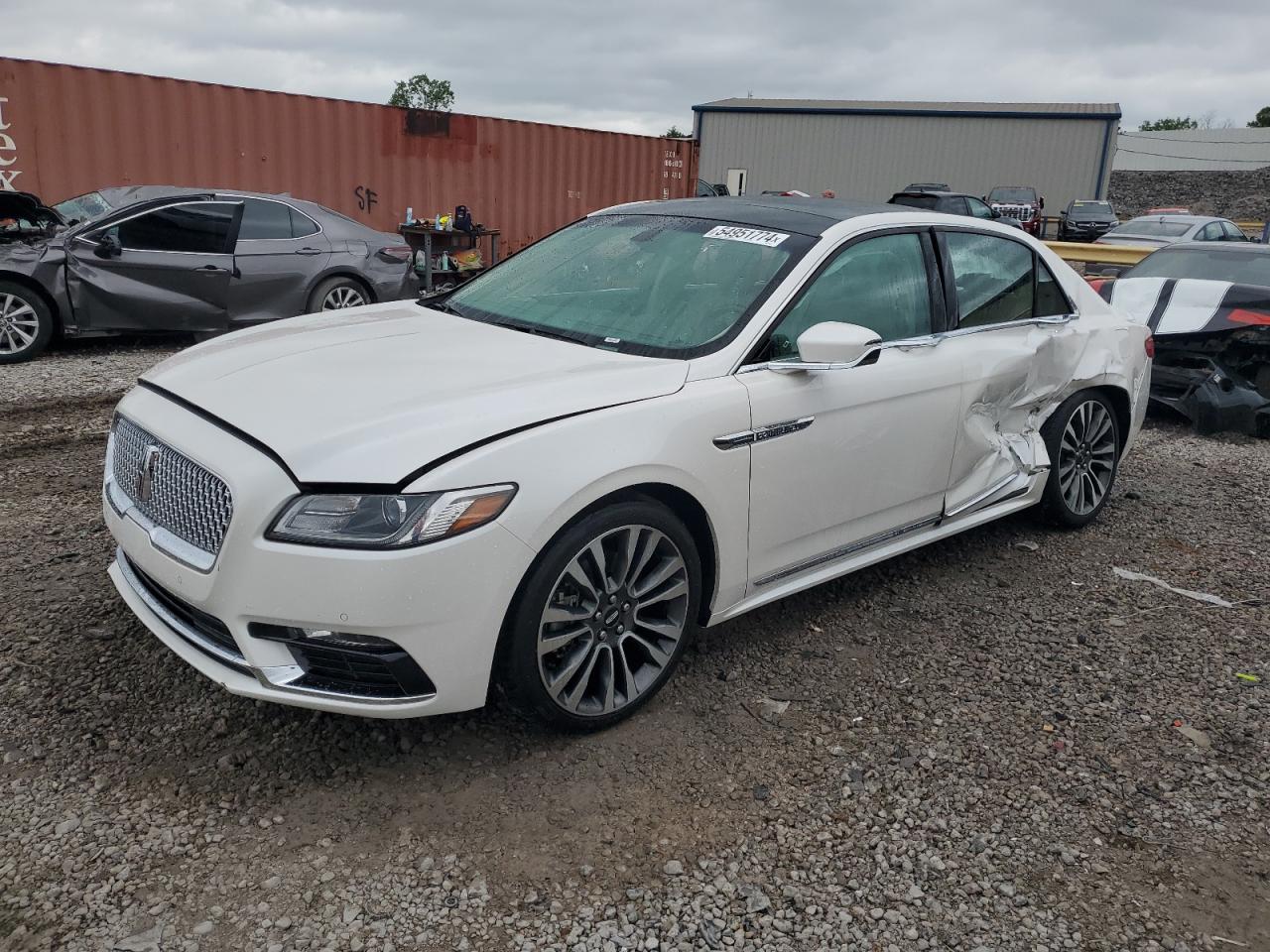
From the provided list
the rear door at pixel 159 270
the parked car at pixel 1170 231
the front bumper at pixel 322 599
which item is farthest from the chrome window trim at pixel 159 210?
the parked car at pixel 1170 231

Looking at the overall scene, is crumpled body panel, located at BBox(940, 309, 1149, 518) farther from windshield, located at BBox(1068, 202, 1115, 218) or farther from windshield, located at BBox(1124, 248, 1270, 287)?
windshield, located at BBox(1068, 202, 1115, 218)

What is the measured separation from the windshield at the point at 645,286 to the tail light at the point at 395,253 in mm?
5572

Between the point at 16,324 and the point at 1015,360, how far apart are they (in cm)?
744

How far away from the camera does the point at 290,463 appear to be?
2.44m

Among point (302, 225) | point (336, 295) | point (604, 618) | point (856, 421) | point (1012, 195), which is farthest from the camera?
point (1012, 195)

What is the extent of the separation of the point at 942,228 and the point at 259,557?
301cm

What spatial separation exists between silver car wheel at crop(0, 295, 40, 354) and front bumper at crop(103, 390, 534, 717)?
6.24 meters

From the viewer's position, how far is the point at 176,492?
2652 millimetres

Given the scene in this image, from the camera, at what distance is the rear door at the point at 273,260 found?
8492 mm

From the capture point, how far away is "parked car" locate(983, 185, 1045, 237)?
23894 millimetres

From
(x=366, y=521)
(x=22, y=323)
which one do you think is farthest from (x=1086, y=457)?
(x=22, y=323)

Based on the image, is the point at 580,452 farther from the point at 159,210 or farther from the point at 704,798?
the point at 159,210

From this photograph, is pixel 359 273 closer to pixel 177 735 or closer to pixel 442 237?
pixel 442 237

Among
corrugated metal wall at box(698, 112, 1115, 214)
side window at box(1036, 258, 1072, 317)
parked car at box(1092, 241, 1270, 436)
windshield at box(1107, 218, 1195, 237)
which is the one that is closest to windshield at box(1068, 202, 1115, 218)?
windshield at box(1107, 218, 1195, 237)
